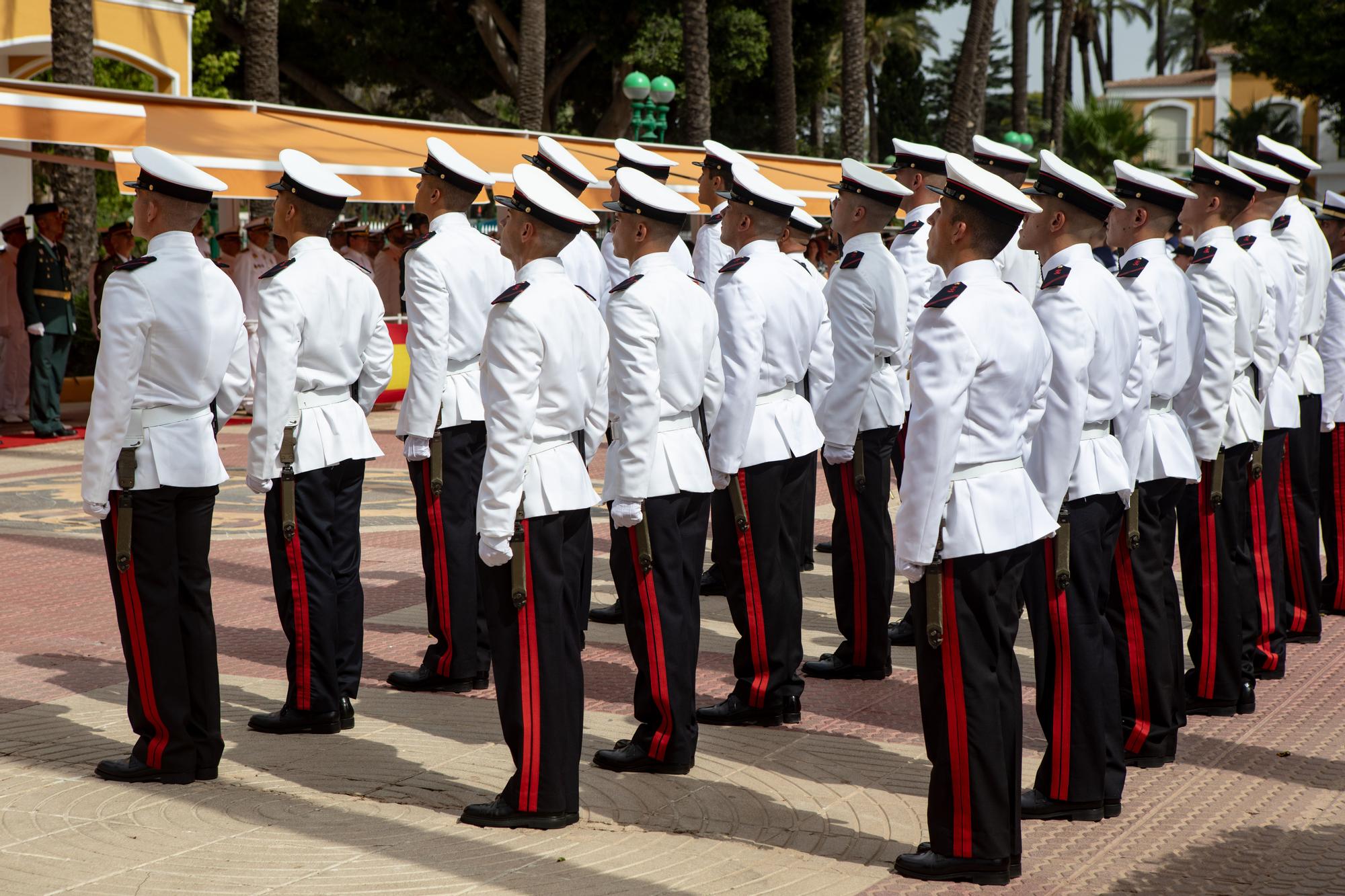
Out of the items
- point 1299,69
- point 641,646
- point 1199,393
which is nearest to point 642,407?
point 641,646

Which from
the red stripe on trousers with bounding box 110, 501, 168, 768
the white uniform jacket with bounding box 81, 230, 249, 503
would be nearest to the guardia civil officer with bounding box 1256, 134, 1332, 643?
the white uniform jacket with bounding box 81, 230, 249, 503

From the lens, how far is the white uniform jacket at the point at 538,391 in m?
4.66

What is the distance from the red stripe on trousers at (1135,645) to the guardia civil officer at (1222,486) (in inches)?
30.3

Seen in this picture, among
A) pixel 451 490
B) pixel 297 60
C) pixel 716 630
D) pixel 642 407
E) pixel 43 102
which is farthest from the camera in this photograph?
pixel 297 60

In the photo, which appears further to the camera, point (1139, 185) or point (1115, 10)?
point (1115, 10)

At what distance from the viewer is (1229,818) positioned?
5223mm

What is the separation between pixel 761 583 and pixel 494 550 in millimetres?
1809

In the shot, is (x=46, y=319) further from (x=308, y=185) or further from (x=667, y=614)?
(x=667, y=614)

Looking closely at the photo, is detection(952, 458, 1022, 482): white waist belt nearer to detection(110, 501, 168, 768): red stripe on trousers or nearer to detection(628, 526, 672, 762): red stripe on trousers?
detection(628, 526, 672, 762): red stripe on trousers

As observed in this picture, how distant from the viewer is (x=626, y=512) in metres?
5.22

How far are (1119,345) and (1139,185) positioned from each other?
0.95 metres

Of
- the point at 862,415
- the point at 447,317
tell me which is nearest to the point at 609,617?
the point at 862,415

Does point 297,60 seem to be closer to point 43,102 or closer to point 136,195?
point 43,102

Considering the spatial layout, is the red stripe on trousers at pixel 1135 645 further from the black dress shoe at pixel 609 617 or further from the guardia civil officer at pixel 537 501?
the black dress shoe at pixel 609 617
